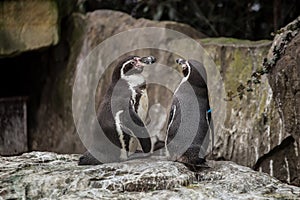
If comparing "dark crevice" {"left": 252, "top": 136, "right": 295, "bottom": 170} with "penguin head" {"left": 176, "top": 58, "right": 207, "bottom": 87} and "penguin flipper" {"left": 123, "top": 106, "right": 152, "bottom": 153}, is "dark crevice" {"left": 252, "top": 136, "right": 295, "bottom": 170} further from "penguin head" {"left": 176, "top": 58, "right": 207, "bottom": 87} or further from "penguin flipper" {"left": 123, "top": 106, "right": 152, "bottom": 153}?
"penguin flipper" {"left": 123, "top": 106, "right": 152, "bottom": 153}

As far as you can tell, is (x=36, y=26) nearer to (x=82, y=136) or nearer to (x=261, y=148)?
(x=82, y=136)

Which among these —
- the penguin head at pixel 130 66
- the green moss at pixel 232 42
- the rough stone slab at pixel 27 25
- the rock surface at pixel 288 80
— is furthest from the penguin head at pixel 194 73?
the rough stone slab at pixel 27 25

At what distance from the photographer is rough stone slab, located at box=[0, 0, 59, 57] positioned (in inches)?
204

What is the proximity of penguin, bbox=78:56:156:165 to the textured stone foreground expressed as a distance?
0.29 ft

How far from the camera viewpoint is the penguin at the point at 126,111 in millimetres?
3059

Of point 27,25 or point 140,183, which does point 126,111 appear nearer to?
point 140,183

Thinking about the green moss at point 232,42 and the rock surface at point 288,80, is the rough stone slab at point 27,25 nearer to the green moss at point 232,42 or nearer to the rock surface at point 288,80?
the green moss at point 232,42

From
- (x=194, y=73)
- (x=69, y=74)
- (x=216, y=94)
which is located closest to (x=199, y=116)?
A: (x=194, y=73)

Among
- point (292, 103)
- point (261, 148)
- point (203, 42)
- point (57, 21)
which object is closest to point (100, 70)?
point (57, 21)

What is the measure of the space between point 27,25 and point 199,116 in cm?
250

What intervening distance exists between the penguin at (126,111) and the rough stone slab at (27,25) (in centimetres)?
224

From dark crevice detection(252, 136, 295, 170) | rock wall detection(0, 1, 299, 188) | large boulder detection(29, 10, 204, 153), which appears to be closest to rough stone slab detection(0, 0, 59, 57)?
rock wall detection(0, 1, 299, 188)

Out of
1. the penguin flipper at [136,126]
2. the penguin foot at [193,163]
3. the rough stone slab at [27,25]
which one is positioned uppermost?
the rough stone slab at [27,25]

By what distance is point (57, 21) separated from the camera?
5.39 metres
